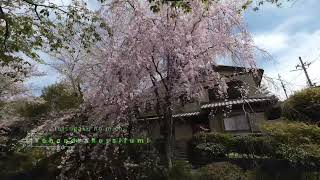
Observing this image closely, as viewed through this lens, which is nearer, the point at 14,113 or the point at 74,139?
the point at 74,139

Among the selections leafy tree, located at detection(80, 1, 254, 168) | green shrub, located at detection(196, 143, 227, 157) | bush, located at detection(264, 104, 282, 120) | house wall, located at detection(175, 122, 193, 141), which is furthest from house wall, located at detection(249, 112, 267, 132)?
leafy tree, located at detection(80, 1, 254, 168)

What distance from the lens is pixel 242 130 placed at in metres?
25.8

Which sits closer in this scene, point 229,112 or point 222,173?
point 222,173

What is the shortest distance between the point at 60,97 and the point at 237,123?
14.5 metres

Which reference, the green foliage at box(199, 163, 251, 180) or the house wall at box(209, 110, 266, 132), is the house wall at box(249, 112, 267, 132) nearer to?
the house wall at box(209, 110, 266, 132)

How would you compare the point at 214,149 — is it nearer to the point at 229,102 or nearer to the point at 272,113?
the point at 229,102

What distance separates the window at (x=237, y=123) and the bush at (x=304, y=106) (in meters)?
6.28

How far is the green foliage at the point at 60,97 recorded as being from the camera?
2373 cm

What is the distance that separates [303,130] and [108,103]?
880 centimetres

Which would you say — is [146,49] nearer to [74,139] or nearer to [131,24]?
[131,24]

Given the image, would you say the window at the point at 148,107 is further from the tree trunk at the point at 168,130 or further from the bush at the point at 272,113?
the bush at the point at 272,113

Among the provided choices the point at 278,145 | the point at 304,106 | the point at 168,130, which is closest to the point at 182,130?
the point at 304,106

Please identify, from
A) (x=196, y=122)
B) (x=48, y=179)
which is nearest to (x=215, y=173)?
(x=48, y=179)

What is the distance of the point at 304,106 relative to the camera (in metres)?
19.0
